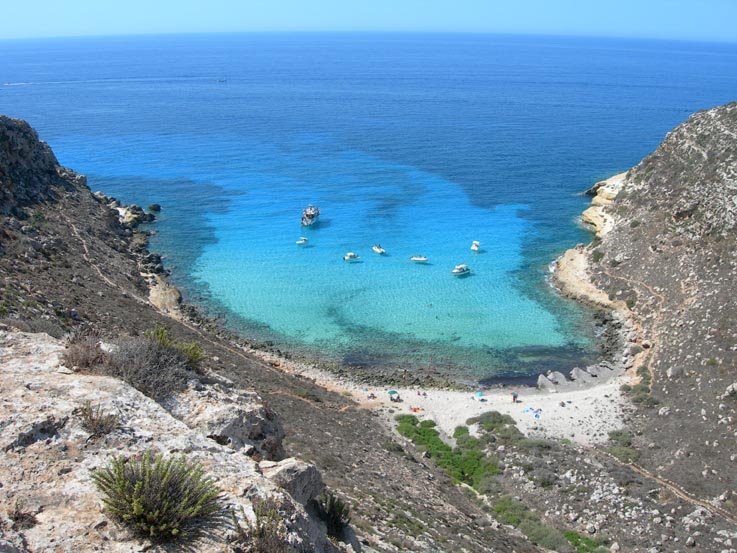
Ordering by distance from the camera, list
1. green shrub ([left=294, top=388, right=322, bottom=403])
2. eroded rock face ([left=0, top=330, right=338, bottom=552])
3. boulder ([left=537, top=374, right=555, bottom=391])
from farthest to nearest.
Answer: boulder ([left=537, top=374, right=555, bottom=391]) → green shrub ([left=294, top=388, right=322, bottom=403]) → eroded rock face ([left=0, top=330, right=338, bottom=552])

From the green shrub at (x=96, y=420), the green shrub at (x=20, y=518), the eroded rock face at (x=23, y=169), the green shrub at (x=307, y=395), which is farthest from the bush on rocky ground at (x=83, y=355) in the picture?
the eroded rock face at (x=23, y=169)

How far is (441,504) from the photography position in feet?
81.2

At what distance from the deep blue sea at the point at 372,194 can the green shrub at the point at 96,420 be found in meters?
31.0

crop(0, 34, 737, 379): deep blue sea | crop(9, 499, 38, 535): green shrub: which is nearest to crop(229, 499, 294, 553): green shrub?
crop(9, 499, 38, 535): green shrub

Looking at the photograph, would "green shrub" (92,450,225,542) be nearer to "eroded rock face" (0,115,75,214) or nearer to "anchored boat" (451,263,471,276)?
"eroded rock face" (0,115,75,214)

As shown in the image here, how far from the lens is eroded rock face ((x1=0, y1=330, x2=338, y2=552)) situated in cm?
1012

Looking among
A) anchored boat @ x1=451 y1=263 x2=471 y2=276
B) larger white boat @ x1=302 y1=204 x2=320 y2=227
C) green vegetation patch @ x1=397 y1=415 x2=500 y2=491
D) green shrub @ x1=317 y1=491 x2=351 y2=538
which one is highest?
larger white boat @ x1=302 y1=204 x2=320 y2=227

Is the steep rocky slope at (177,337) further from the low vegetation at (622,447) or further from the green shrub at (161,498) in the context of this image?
the low vegetation at (622,447)

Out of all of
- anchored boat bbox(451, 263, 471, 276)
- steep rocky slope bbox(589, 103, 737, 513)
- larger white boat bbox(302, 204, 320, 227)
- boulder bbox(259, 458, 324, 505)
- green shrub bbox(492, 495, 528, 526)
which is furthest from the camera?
larger white boat bbox(302, 204, 320, 227)

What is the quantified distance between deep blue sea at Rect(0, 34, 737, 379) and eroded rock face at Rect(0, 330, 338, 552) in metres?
29.6

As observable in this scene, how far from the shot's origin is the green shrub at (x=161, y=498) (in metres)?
10.2

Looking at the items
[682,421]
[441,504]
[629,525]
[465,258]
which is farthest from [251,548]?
[465,258]

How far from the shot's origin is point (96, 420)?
12.4 metres

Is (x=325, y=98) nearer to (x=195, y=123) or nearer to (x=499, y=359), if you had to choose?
(x=195, y=123)
